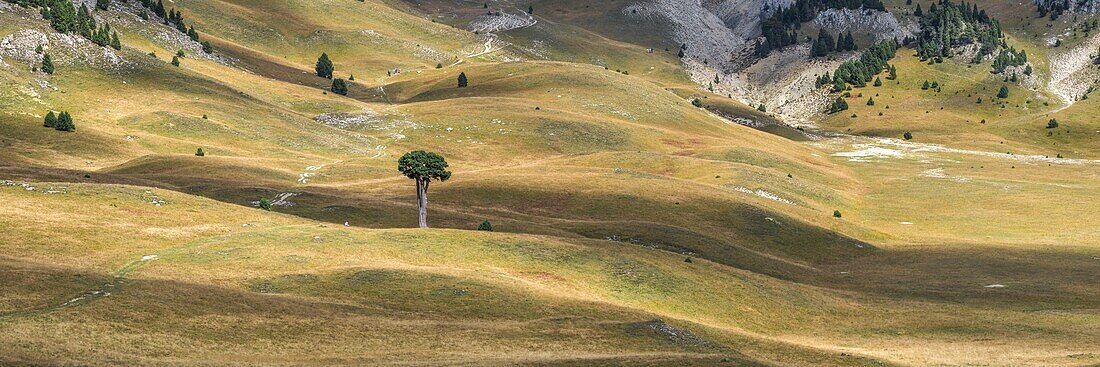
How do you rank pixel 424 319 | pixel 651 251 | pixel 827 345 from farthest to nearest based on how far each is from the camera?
pixel 651 251, pixel 827 345, pixel 424 319

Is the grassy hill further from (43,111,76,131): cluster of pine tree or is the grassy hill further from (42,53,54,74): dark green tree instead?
(42,53,54,74): dark green tree

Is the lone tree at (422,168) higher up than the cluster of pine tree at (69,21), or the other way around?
the cluster of pine tree at (69,21)

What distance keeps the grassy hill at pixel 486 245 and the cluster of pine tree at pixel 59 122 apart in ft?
4.27

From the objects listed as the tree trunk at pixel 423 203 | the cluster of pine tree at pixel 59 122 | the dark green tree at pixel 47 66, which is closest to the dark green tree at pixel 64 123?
the cluster of pine tree at pixel 59 122

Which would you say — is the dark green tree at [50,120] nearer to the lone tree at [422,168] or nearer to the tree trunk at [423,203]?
the lone tree at [422,168]

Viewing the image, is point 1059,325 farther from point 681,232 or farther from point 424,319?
point 424,319

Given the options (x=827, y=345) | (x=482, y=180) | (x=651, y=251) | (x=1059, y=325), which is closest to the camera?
(x=827, y=345)

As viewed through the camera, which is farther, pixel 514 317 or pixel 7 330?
pixel 514 317

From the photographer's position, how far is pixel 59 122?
4916 inches

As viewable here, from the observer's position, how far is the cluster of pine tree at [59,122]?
125 metres

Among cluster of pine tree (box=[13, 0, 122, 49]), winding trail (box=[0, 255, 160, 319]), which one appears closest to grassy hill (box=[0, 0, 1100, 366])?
winding trail (box=[0, 255, 160, 319])

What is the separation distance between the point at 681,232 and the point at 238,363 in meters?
54.8

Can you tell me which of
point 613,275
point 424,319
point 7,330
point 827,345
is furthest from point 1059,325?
point 7,330

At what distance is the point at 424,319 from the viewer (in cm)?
5259
